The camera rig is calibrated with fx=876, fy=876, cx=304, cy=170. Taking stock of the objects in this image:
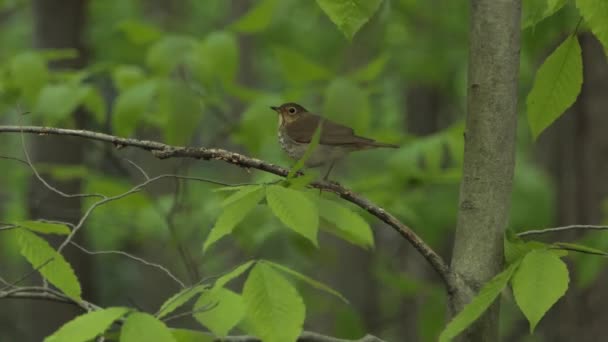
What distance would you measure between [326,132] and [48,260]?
7.38ft

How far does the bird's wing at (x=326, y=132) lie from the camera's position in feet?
14.7

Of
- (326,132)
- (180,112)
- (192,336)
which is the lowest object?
(192,336)

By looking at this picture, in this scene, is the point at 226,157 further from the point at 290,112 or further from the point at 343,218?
the point at 290,112

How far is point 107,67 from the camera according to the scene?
642 centimetres

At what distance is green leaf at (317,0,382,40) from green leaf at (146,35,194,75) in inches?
144

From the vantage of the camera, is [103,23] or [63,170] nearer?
[63,170]

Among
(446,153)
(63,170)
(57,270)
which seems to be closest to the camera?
(57,270)

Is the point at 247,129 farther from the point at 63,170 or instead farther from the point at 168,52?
the point at 63,170

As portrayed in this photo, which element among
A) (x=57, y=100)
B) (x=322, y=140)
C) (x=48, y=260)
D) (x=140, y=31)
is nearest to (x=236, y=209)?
(x=48, y=260)

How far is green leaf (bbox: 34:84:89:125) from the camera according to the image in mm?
5609

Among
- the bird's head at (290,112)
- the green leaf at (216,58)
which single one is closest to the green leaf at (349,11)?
the bird's head at (290,112)

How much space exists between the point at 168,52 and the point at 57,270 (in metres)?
3.49

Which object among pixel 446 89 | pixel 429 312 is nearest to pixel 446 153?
pixel 446 89

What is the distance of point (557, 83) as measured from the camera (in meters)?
2.55
